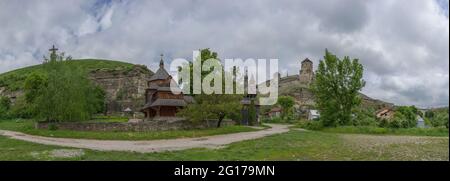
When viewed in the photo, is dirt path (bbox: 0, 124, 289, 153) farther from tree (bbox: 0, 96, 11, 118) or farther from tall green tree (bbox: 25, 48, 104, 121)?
tree (bbox: 0, 96, 11, 118)

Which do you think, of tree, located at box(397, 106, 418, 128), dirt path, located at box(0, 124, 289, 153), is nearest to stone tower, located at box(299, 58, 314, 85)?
tree, located at box(397, 106, 418, 128)

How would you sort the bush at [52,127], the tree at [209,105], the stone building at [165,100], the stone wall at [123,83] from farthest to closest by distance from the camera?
the stone wall at [123,83] → the stone building at [165,100] → the tree at [209,105] → the bush at [52,127]

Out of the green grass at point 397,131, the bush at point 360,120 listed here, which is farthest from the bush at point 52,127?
the bush at point 360,120

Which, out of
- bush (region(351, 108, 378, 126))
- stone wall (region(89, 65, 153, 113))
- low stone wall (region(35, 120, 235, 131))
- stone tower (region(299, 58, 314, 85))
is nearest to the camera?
low stone wall (region(35, 120, 235, 131))

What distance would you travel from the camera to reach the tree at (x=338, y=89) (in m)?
35.2

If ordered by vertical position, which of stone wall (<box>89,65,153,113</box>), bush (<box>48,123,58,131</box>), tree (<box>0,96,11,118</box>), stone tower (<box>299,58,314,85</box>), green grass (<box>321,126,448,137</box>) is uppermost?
stone tower (<box>299,58,314,85</box>)

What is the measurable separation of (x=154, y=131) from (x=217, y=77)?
25.6 ft

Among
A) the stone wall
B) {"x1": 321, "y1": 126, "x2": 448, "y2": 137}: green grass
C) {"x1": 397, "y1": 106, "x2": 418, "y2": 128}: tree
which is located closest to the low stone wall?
{"x1": 321, "y1": 126, "x2": 448, "y2": 137}: green grass

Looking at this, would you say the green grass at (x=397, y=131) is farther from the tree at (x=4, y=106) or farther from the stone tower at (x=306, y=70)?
the stone tower at (x=306, y=70)

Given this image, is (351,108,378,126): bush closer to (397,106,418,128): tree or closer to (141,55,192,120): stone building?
(397,106,418,128): tree

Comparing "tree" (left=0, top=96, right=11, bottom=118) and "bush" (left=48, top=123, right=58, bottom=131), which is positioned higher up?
"tree" (left=0, top=96, right=11, bottom=118)

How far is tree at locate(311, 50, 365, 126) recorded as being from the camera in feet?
115

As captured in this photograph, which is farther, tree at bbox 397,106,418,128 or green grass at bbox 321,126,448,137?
tree at bbox 397,106,418,128

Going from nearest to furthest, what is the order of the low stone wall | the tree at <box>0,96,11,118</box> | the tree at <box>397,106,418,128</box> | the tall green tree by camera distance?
the low stone wall, the tall green tree, the tree at <box>397,106,418,128</box>, the tree at <box>0,96,11,118</box>
